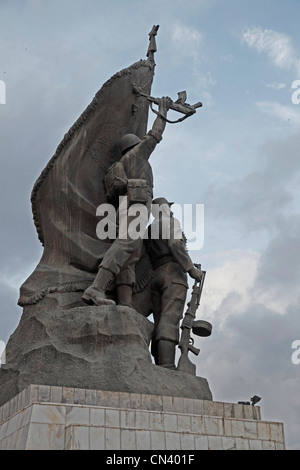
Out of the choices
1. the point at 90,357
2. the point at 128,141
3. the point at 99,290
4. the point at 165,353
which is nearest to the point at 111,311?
the point at 99,290

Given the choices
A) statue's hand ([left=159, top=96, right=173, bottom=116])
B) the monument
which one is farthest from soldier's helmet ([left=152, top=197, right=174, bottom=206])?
statue's hand ([left=159, top=96, right=173, bottom=116])

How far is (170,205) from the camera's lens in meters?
9.72

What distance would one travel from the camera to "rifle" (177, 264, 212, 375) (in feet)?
28.2

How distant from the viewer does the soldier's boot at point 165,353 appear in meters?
8.65

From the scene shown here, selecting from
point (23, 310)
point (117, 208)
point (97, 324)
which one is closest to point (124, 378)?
point (97, 324)

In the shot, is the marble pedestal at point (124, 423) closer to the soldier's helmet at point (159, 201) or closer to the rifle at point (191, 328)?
the rifle at point (191, 328)

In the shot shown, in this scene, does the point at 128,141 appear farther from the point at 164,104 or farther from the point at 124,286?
the point at 124,286

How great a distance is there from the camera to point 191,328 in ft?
29.4

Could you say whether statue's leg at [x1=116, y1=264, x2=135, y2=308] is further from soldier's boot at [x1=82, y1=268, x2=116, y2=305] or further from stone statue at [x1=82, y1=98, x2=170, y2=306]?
soldier's boot at [x1=82, y1=268, x2=116, y2=305]

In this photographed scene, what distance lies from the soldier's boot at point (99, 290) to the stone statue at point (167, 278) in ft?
2.91

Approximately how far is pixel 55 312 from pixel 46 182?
195cm

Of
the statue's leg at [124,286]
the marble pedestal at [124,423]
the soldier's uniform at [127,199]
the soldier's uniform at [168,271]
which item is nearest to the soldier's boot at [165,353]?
the soldier's uniform at [168,271]

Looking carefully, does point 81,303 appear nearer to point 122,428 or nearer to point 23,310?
point 23,310
